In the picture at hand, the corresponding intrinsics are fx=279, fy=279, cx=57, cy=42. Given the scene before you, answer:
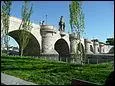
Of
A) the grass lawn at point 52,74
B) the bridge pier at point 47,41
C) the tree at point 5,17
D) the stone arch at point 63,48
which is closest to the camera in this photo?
the grass lawn at point 52,74

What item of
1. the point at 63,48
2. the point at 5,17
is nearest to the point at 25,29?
the point at 5,17

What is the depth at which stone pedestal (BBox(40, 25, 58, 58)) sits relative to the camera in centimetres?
4394

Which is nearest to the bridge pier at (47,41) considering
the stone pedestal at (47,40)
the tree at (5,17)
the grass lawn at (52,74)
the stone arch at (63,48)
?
the stone pedestal at (47,40)

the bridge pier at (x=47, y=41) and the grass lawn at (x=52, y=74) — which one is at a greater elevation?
the bridge pier at (x=47, y=41)

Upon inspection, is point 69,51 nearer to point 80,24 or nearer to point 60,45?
point 60,45

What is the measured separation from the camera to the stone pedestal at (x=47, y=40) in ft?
144

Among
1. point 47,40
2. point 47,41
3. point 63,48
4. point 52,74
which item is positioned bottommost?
point 52,74

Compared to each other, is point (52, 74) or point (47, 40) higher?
point (47, 40)

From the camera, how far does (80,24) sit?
25.8m

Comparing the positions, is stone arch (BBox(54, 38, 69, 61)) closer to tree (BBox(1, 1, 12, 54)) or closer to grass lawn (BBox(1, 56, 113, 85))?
tree (BBox(1, 1, 12, 54))

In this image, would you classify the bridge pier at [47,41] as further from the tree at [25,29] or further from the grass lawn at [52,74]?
the grass lawn at [52,74]

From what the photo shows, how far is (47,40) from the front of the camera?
45094 mm

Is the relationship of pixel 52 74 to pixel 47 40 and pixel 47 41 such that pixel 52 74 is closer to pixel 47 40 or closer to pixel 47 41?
pixel 47 41

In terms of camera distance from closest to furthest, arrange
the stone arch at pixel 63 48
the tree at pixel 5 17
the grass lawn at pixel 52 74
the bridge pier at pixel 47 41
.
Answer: the grass lawn at pixel 52 74 < the tree at pixel 5 17 < the bridge pier at pixel 47 41 < the stone arch at pixel 63 48
